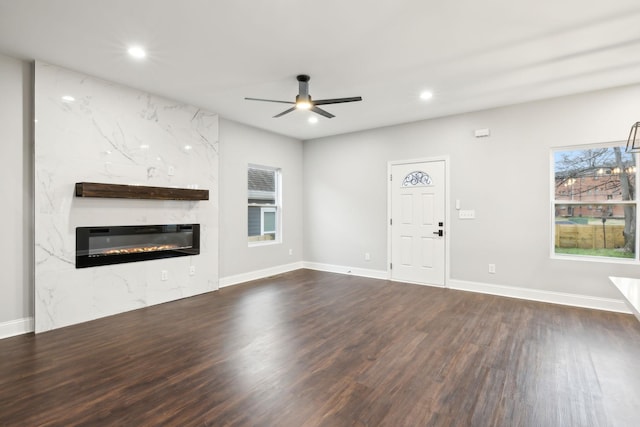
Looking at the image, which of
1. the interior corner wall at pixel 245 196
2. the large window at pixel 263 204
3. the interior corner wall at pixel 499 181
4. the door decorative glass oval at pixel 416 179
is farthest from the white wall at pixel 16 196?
the door decorative glass oval at pixel 416 179

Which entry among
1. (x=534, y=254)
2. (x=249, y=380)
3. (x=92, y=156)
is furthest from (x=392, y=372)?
(x=92, y=156)

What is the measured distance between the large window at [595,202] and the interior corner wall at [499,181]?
0.53 feet

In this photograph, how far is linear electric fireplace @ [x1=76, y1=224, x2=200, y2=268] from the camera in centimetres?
379

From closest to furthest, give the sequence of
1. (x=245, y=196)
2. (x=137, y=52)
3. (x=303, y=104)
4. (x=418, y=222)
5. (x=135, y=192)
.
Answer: (x=137, y=52)
(x=303, y=104)
(x=135, y=192)
(x=418, y=222)
(x=245, y=196)

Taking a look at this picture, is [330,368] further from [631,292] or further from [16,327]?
[16,327]

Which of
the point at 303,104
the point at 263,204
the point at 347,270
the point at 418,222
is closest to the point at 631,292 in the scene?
the point at 303,104

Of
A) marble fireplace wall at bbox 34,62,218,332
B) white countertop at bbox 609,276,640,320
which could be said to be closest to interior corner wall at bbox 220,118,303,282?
marble fireplace wall at bbox 34,62,218,332

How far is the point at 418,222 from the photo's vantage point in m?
5.63

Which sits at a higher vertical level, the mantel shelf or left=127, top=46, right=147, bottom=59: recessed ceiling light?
left=127, top=46, right=147, bottom=59: recessed ceiling light

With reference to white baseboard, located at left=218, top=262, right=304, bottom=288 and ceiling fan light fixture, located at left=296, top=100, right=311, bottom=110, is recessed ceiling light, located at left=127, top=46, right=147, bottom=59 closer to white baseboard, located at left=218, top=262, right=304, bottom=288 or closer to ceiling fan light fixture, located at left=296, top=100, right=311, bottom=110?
ceiling fan light fixture, located at left=296, top=100, right=311, bottom=110

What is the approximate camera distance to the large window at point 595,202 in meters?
4.11

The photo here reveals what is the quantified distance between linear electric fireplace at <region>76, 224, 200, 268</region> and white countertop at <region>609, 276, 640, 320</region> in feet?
15.6

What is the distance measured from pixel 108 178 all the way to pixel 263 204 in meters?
2.82

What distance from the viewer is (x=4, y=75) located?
3.29 meters
